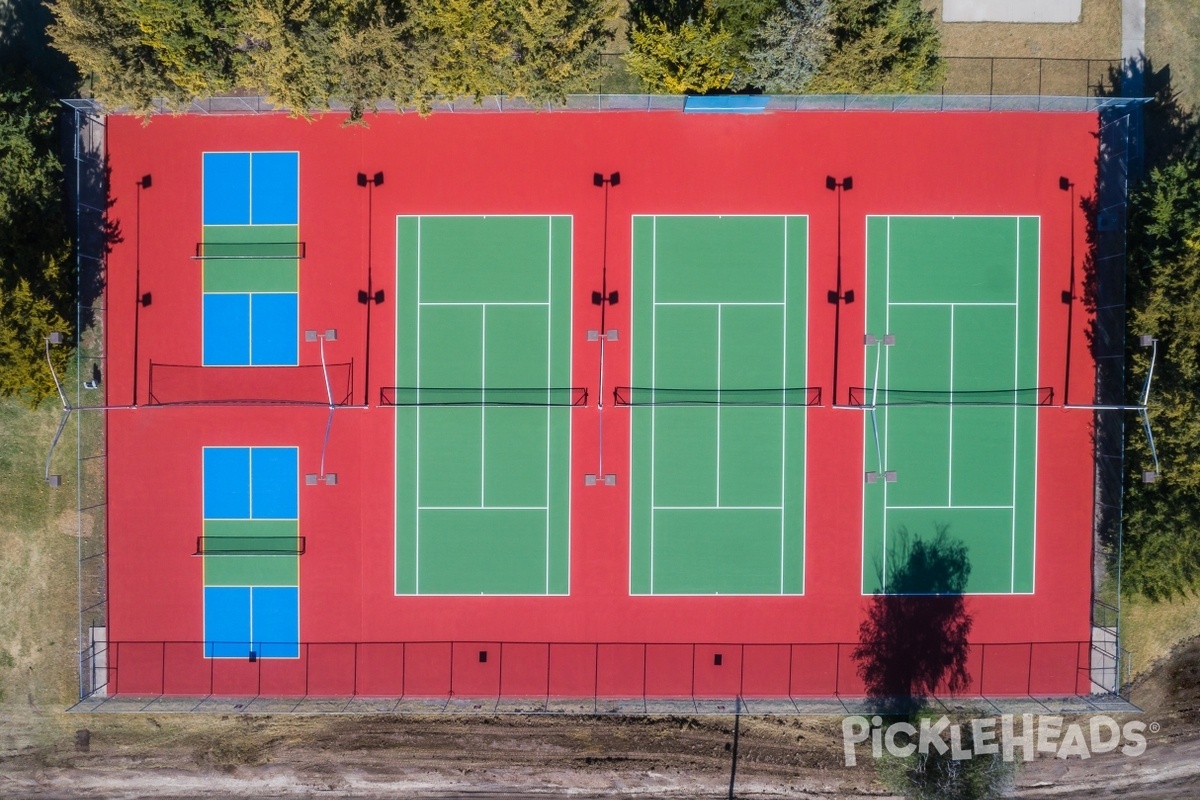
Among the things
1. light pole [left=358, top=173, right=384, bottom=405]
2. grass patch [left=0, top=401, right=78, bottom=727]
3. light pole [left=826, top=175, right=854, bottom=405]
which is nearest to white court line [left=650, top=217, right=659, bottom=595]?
light pole [left=826, top=175, right=854, bottom=405]

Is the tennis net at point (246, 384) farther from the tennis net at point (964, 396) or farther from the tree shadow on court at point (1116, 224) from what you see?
the tree shadow on court at point (1116, 224)

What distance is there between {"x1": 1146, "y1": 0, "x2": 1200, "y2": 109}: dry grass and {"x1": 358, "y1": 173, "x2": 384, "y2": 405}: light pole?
2002cm

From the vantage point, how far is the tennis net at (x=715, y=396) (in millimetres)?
17531

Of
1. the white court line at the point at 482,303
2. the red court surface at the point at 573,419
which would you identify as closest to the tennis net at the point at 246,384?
the red court surface at the point at 573,419

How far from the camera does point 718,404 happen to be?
17531 mm

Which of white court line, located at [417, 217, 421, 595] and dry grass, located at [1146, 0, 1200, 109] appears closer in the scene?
dry grass, located at [1146, 0, 1200, 109]

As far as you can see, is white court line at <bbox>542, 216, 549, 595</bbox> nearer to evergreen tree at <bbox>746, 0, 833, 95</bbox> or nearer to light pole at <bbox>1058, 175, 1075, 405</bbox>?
evergreen tree at <bbox>746, 0, 833, 95</bbox>

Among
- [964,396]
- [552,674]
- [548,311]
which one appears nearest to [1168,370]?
[964,396]

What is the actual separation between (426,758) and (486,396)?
9.63 meters

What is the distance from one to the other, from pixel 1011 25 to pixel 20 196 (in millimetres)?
24704

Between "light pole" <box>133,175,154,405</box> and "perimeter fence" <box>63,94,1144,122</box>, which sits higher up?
"perimeter fence" <box>63,94,1144,122</box>

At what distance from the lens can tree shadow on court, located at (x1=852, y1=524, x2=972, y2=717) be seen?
17.6 m

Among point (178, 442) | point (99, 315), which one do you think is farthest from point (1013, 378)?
point (99, 315)

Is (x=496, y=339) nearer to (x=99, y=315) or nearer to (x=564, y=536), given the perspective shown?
(x=564, y=536)
